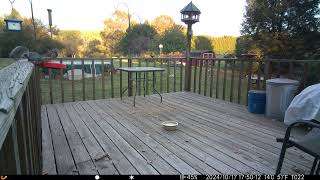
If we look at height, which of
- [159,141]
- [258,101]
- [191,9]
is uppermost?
[191,9]

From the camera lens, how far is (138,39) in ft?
61.3

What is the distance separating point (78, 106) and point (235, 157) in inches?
119

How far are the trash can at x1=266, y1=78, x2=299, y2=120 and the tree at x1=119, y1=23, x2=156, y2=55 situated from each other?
1562 centimetres

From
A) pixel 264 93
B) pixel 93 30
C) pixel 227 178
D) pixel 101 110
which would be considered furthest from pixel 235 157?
pixel 93 30

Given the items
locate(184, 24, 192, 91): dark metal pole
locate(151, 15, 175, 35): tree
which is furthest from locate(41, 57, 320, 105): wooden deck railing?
locate(151, 15, 175, 35): tree

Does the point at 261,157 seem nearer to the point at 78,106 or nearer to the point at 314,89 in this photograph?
the point at 314,89

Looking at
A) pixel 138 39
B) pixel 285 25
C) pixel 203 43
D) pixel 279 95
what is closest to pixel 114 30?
pixel 138 39

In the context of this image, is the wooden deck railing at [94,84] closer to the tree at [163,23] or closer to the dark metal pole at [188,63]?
the dark metal pole at [188,63]

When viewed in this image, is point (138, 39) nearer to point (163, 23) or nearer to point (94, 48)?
point (94, 48)

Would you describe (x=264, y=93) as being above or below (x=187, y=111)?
above

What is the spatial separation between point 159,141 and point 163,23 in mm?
21215

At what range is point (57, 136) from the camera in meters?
2.88

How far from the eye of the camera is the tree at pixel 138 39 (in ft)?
Answer: 60.8

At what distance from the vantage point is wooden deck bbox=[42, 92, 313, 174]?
7.04 feet
